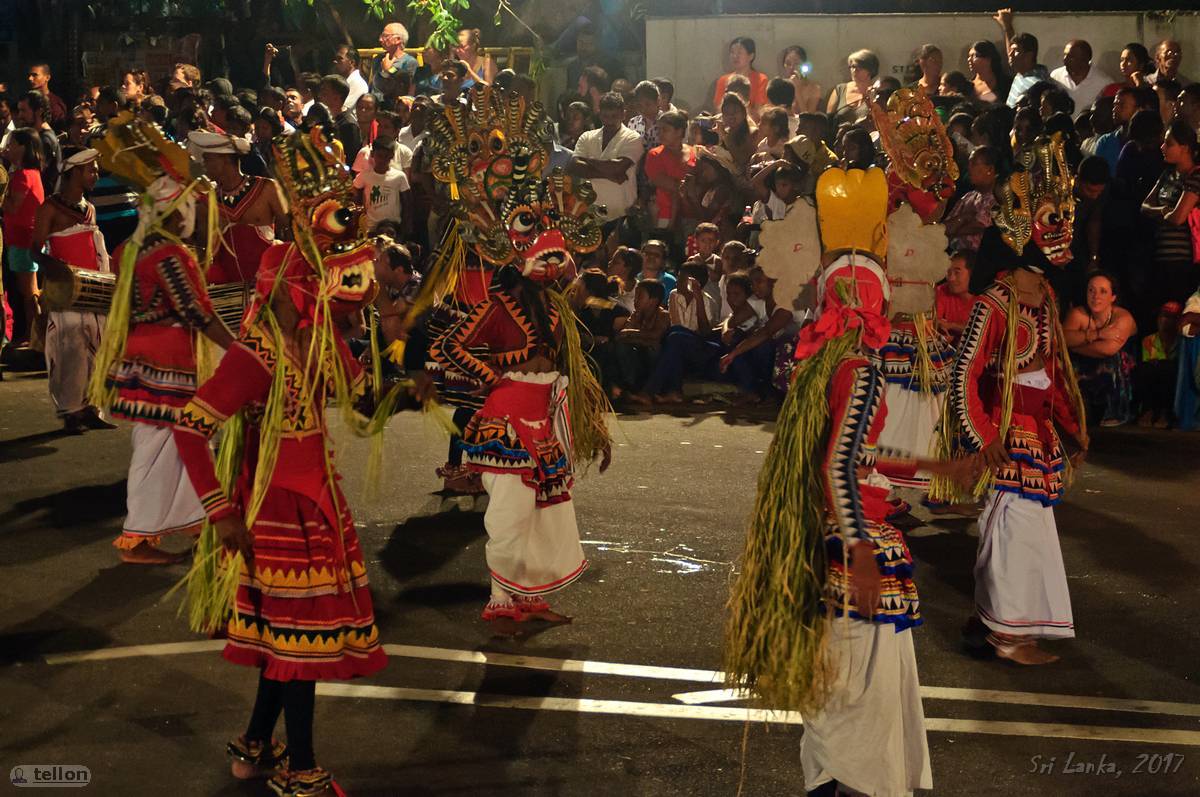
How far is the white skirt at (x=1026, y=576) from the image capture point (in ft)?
20.6

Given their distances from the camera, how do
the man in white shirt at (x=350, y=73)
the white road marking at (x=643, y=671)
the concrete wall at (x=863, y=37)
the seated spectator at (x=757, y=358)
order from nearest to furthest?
the white road marking at (x=643, y=671) < the seated spectator at (x=757, y=358) < the concrete wall at (x=863, y=37) < the man in white shirt at (x=350, y=73)

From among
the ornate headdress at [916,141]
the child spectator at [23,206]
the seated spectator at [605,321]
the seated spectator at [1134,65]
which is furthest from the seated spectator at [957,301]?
the child spectator at [23,206]

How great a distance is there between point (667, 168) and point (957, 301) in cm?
506

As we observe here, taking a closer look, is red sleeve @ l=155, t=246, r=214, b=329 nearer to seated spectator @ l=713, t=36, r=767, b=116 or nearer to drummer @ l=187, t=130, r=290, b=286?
drummer @ l=187, t=130, r=290, b=286

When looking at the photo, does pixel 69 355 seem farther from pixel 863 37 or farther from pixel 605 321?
pixel 863 37

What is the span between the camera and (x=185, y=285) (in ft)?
22.5

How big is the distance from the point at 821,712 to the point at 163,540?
479 cm

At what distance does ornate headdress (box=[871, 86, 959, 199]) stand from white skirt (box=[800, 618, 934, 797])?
10.5 feet

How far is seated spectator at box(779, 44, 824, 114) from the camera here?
1335 centimetres

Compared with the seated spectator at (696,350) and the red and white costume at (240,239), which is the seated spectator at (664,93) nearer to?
the seated spectator at (696,350)

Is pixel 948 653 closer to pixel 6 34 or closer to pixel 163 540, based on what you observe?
pixel 163 540

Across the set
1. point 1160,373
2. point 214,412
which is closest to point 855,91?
point 1160,373

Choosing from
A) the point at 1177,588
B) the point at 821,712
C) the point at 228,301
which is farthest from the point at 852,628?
the point at 228,301

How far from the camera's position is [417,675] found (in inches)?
242
